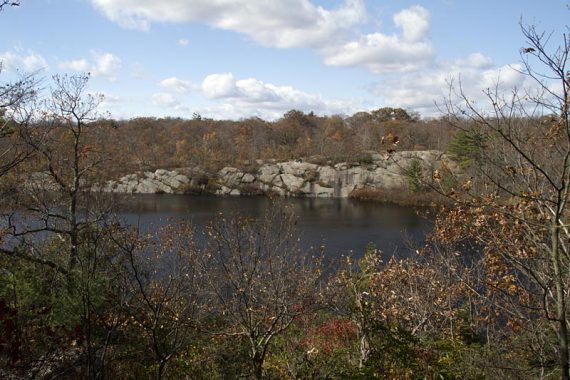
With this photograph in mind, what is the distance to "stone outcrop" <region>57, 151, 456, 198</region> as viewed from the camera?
58812 mm

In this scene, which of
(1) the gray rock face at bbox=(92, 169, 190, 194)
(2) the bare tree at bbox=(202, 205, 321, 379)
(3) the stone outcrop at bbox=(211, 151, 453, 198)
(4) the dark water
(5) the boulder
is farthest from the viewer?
(5) the boulder

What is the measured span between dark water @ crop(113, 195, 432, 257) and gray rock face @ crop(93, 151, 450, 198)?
3.96m

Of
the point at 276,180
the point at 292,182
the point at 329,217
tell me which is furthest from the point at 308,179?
the point at 329,217

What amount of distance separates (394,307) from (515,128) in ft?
21.7

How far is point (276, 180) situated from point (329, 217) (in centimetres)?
2213

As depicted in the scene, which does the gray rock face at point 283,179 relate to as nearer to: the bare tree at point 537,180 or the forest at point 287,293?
the forest at point 287,293

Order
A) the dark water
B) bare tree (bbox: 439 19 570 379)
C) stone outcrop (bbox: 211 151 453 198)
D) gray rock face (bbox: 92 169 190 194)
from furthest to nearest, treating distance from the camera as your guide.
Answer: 1. gray rock face (bbox: 92 169 190 194)
2. stone outcrop (bbox: 211 151 453 198)
3. the dark water
4. bare tree (bbox: 439 19 570 379)

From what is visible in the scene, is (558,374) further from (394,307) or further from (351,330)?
(351,330)

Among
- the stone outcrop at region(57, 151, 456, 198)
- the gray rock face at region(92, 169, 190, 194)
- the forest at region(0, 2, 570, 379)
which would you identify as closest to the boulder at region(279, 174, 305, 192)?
the stone outcrop at region(57, 151, 456, 198)

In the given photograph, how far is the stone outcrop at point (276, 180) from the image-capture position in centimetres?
5881

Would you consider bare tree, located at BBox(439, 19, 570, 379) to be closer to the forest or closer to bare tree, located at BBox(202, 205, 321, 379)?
the forest

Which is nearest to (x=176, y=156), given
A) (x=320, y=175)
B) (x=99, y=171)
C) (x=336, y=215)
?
(x=320, y=175)

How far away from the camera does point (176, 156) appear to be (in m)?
71.2

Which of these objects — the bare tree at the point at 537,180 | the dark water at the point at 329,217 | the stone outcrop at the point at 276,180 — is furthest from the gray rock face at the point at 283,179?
the bare tree at the point at 537,180
